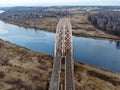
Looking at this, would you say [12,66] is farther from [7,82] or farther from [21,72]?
[7,82]

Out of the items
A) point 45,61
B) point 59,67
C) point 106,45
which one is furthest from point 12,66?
point 106,45

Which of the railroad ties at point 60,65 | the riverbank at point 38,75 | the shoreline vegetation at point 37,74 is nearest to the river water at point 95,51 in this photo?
the railroad ties at point 60,65

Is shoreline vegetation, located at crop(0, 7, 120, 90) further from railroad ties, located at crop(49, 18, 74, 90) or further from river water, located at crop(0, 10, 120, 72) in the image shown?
river water, located at crop(0, 10, 120, 72)

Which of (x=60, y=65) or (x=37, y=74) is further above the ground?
(x=60, y=65)

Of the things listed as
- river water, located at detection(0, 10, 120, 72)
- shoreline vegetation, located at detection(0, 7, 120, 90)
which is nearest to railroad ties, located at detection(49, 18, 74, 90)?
shoreline vegetation, located at detection(0, 7, 120, 90)

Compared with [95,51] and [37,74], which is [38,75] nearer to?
[37,74]

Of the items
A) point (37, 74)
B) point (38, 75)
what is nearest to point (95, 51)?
point (37, 74)

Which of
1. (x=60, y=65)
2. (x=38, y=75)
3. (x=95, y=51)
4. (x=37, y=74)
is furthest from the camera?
(x=95, y=51)

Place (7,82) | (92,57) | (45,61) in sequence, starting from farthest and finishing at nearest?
(92,57)
(45,61)
(7,82)
